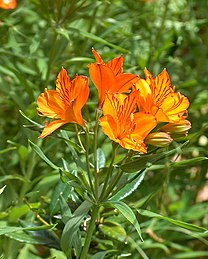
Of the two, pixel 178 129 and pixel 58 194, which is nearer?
pixel 178 129

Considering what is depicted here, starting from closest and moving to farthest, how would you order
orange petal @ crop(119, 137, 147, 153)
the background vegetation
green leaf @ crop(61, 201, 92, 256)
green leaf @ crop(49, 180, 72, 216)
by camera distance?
1. orange petal @ crop(119, 137, 147, 153)
2. green leaf @ crop(61, 201, 92, 256)
3. green leaf @ crop(49, 180, 72, 216)
4. the background vegetation

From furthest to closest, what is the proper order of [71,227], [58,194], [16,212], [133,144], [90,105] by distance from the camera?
1. [90,105]
2. [16,212]
3. [58,194]
4. [71,227]
5. [133,144]

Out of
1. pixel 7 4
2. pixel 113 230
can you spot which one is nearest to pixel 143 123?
pixel 113 230

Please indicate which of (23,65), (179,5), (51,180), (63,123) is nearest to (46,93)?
(63,123)

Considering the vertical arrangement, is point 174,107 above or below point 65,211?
above

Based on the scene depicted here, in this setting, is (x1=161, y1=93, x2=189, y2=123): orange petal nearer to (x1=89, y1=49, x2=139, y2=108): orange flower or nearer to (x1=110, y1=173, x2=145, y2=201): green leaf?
(x1=89, y1=49, x2=139, y2=108): orange flower

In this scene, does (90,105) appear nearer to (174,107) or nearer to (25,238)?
(25,238)

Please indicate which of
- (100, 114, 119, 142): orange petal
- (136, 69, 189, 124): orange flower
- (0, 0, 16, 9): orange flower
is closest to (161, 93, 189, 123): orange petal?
(136, 69, 189, 124): orange flower

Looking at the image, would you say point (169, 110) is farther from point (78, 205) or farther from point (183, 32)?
point (183, 32)
